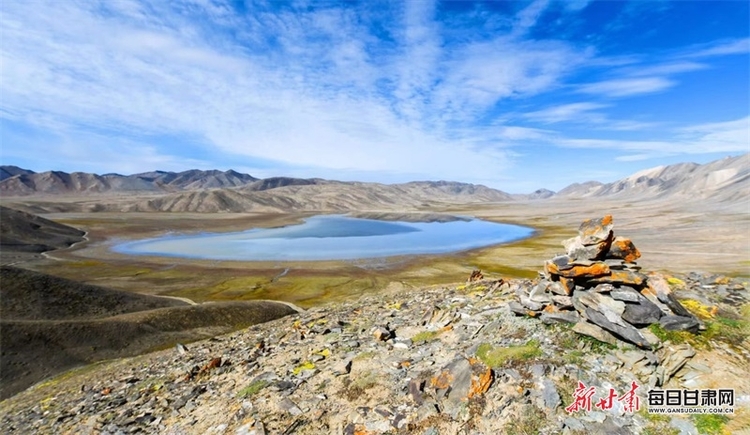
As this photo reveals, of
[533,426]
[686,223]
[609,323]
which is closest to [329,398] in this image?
[533,426]

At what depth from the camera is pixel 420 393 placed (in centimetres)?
1031

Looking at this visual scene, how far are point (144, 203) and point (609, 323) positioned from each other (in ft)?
753

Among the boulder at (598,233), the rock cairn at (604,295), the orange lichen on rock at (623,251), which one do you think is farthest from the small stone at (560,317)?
the orange lichen on rock at (623,251)

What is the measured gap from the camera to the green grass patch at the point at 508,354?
34.9 ft

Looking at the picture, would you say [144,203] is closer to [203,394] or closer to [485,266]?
[485,266]

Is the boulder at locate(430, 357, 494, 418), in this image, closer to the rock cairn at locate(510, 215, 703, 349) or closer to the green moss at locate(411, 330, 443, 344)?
the green moss at locate(411, 330, 443, 344)

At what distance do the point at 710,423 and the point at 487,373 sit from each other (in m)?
4.66

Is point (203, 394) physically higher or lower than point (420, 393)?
lower

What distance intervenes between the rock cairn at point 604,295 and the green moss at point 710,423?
196 cm

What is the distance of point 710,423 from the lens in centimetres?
803

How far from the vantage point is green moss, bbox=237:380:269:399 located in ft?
39.6

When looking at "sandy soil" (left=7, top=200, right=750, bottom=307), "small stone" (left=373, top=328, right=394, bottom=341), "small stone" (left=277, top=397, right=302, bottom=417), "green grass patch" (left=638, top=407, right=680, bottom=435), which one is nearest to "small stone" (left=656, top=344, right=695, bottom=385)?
"green grass patch" (left=638, top=407, right=680, bottom=435)

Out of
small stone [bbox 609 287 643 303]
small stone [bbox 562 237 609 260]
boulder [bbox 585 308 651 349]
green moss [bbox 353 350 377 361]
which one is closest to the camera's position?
boulder [bbox 585 308 651 349]

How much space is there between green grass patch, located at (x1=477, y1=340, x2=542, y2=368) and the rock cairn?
55.9 inches
